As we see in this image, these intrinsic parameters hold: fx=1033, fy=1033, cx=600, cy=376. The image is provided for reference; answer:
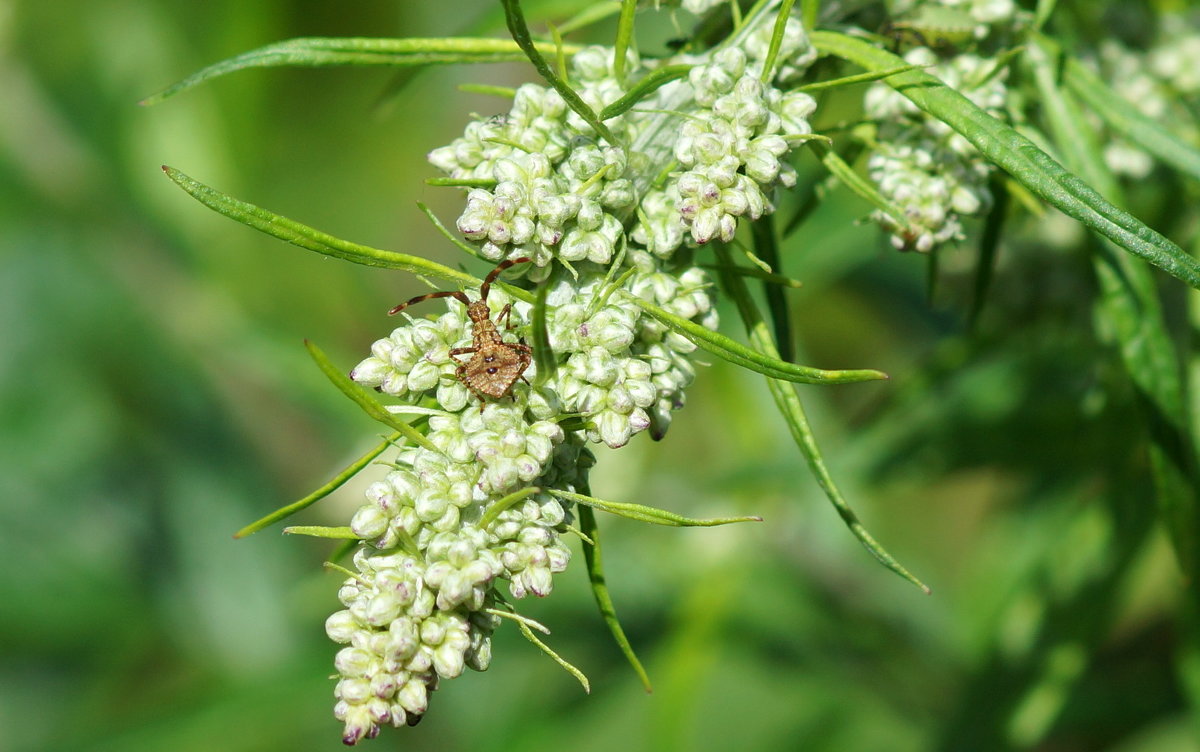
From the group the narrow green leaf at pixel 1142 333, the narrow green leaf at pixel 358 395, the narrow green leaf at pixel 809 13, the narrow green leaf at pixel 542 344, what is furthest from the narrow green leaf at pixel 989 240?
the narrow green leaf at pixel 358 395

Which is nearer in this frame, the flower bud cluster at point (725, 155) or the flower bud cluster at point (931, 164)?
the flower bud cluster at point (725, 155)

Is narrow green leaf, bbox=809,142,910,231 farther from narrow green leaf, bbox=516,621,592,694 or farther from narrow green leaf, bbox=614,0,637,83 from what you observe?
narrow green leaf, bbox=516,621,592,694

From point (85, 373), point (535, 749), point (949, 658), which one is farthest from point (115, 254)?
point (949, 658)

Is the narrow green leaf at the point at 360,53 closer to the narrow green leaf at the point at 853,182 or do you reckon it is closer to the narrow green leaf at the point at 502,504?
the narrow green leaf at the point at 853,182

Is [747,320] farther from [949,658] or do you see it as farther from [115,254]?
[115,254]

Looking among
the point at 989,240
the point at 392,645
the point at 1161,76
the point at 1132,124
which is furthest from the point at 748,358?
the point at 1161,76
